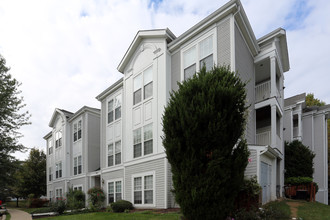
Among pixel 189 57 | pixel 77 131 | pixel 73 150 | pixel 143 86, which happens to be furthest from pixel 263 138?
pixel 73 150

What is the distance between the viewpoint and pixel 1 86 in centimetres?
2183

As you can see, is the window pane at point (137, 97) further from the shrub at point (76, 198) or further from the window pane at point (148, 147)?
the shrub at point (76, 198)

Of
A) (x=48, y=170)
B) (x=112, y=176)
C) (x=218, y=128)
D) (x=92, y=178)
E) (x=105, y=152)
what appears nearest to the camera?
(x=218, y=128)

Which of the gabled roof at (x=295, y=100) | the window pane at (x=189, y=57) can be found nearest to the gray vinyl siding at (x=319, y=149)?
the gabled roof at (x=295, y=100)

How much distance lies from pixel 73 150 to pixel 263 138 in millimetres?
18815

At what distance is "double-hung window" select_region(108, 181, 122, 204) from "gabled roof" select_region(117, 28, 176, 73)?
8.10 metres

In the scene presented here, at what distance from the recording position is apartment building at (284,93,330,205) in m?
20.3

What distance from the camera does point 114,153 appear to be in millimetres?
19375

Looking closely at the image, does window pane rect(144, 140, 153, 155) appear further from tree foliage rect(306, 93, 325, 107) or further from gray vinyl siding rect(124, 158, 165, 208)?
tree foliage rect(306, 93, 325, 107)

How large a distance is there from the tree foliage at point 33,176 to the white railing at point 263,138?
29893 millimetres

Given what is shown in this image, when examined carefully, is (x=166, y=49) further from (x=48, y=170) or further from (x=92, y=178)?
(x=48, y=170)

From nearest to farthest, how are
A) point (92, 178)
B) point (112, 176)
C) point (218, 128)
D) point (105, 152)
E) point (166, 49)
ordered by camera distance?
point (218, 128) → point (166, 49) → point (112, 176) → point (105, 152) → point (92, 178)

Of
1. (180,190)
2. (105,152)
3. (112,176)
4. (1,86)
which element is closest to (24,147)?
(1,86)

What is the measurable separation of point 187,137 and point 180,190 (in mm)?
1551
